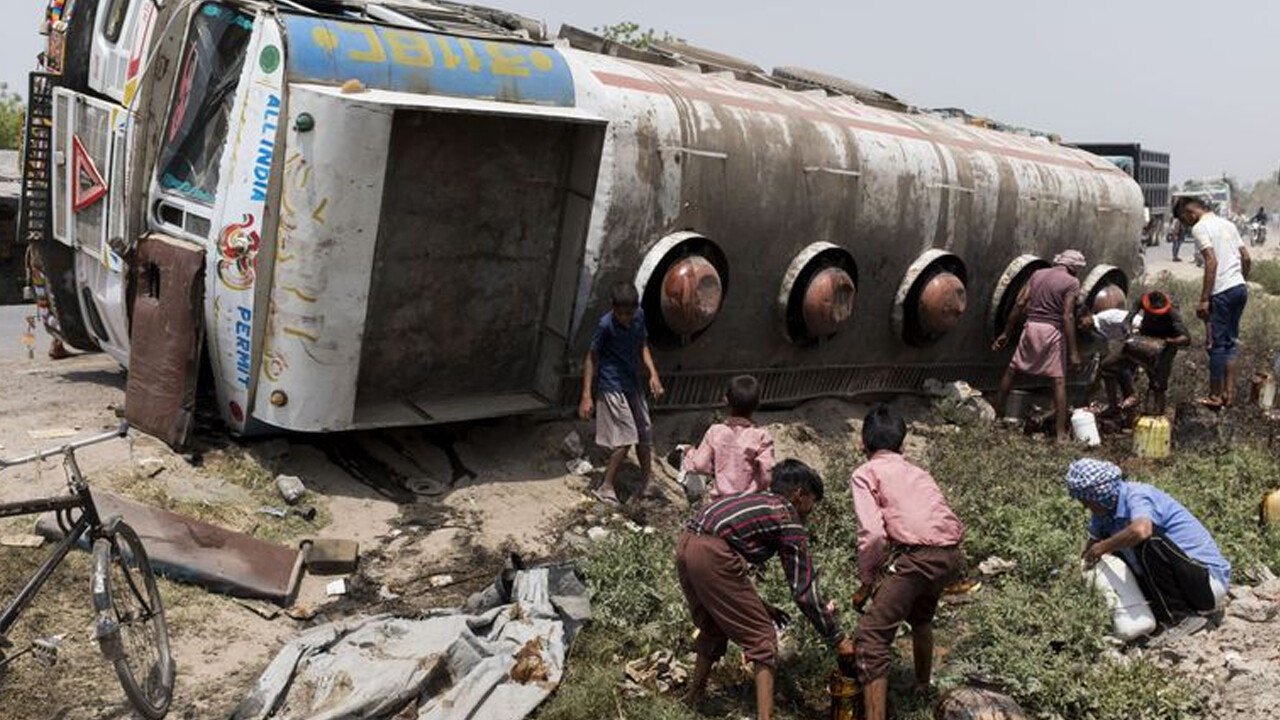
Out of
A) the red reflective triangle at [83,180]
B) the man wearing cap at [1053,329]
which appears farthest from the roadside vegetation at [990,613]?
the red reflective triangle at [83,180]

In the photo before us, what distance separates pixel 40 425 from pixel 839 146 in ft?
20.6

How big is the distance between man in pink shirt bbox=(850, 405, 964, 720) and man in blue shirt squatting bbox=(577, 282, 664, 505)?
2.95 metres

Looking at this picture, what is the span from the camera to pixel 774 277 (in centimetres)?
988

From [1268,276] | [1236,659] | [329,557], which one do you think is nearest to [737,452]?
[329,557]

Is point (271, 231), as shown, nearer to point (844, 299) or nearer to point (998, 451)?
point (844, 299)

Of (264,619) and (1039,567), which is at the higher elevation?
(1039,567)

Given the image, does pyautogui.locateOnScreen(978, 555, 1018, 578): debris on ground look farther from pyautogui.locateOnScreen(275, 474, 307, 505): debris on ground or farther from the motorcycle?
the motorcycle

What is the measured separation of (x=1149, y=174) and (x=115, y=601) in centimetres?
3203

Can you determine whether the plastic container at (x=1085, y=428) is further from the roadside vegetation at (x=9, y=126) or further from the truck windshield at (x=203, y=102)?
the roadside vegetation at (x=9, y=126)

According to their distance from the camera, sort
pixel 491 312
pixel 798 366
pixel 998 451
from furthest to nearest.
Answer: pixel 798 366
pixel 998 451
pixel 491 312

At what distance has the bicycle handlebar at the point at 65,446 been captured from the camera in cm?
733

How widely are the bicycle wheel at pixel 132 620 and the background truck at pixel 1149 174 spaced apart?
26.1m

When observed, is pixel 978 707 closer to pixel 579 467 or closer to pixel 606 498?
pixel 606 498

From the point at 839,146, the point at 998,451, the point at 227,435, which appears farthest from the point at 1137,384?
the point at 227,435
